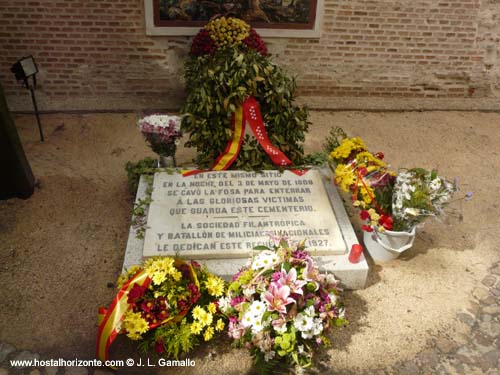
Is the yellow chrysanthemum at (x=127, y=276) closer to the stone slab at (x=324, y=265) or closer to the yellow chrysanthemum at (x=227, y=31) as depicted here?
the stone slab at (x=324, y=265)

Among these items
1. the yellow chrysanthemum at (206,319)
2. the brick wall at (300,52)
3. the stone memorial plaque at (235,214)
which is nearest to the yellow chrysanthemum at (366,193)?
the stone memorial plaque at (235,214)

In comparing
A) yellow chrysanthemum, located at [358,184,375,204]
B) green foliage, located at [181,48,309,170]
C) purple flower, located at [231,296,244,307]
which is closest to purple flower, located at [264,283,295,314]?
purple flower, located at [231,296,244,307]

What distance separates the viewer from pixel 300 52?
6.25m

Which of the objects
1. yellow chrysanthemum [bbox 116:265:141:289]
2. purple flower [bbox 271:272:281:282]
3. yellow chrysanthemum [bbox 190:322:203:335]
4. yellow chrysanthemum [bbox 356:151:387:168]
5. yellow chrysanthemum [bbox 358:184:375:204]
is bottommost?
yellow chrysanthemum [bbox 190:322:203:335]

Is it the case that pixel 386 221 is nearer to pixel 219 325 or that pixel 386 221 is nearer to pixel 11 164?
pixel 219 325

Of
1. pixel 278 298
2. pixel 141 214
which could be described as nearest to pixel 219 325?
pixel 278 298

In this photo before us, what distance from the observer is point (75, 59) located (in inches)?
236

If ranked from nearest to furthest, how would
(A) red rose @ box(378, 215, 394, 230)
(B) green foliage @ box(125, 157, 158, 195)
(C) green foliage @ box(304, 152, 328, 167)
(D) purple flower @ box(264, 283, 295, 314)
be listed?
(D) purple flower @ box(264, 283, 295, 314) < (A) red rose @ box(378, 215, 394, 230) < (B) green foliage @ box(125, 157, 158, 195) < (C) green foliage @ box(304, 152, 328, 167)

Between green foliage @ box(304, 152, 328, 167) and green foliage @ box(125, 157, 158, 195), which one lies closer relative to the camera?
green foliage @ box(125, 157, 158, 195)

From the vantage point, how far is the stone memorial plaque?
11.7 feet

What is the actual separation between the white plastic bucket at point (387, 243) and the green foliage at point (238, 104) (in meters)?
1.19

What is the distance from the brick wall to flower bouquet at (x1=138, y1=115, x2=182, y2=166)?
2129 millimetres

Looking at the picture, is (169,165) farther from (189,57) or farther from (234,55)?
(189,57)

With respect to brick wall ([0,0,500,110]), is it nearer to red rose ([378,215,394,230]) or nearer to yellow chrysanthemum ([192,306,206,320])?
red rose ([378,215,394,230])
